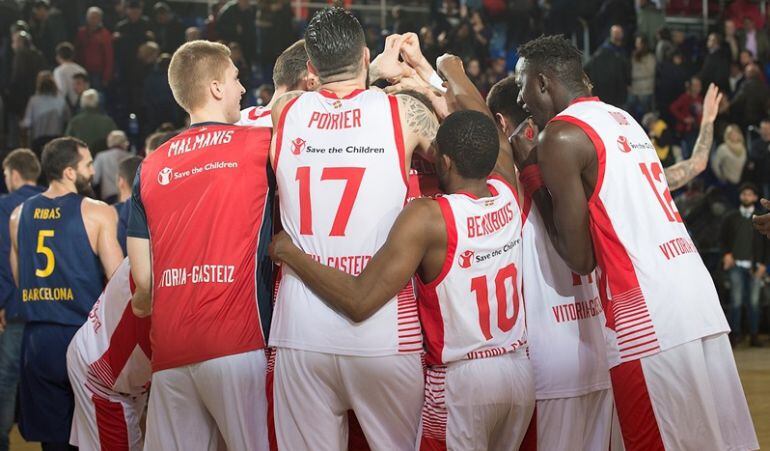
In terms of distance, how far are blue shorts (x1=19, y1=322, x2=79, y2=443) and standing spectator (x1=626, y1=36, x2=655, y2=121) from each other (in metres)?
12.5

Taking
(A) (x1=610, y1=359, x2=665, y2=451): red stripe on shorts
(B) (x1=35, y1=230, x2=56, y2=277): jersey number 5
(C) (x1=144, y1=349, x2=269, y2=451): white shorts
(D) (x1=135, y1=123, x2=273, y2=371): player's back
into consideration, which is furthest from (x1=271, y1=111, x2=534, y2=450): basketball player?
(B) (x1=35, y1=230, x2=56, y2=277): jersey number 5

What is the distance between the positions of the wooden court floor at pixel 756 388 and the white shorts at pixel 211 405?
438cm

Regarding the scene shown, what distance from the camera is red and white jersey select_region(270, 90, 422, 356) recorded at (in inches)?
160

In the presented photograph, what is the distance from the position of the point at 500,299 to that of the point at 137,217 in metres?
1.69

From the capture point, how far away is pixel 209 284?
14.1ft

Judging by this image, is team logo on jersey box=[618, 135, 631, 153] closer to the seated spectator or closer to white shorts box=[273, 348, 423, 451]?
white shorts box=[273, 348, 423, 451]

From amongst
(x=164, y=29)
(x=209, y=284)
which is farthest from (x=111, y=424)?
(x=164, y=29)

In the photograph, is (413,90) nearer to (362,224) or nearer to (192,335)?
(362,224)

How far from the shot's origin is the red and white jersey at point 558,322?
15.4 feet

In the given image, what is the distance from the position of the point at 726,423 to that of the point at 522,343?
3.13 feet

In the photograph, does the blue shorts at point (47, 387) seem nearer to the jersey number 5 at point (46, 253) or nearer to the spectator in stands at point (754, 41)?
the jersey number 5 at point (46, 253)

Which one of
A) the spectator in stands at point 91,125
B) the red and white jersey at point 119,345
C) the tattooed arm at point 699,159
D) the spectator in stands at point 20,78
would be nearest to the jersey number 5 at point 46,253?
the red and white jersey at point 119,345

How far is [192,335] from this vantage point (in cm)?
429

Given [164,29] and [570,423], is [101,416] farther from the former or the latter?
[164,29]
